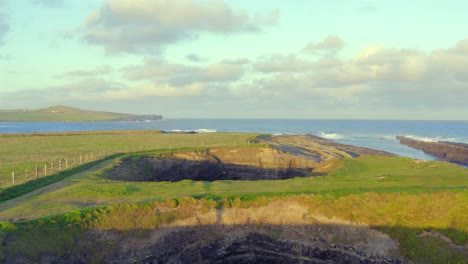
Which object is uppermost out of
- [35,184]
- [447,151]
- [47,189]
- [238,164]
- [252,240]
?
[35,184]

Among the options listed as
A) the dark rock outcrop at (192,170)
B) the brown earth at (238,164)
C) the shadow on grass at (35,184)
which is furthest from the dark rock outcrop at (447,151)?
the shadow on grass at (35,184)

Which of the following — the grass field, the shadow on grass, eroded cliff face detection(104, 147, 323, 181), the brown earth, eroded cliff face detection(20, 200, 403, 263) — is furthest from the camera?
eroded cliff face detection(104, 147, 323, 181)

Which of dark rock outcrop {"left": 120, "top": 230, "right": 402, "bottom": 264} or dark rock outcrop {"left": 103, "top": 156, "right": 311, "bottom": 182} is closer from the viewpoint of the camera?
dark rock outcrop {"left": 120, "top": 230, "right": 402, "bottom": 264}

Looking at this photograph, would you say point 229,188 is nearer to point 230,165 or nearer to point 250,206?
point 250,206

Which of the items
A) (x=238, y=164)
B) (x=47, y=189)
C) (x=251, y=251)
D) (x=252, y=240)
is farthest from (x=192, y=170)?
(x=251, y=251)

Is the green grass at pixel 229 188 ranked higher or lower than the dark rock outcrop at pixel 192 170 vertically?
higher

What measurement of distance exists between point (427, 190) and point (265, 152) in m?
32.3

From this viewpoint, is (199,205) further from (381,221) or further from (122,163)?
(122,163)

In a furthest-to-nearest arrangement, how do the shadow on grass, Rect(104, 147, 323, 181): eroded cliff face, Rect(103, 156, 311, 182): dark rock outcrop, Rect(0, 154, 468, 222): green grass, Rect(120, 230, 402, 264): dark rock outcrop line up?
Rect(104, 147, 323, 181): eroded cliff face < Rect(103, 156, 311, 182): dark rock outcrop < the shadow on grass < Rect(0, 154, 468, 222): green grass < Rect(120, 230, 402, 264): dark rock outcrop

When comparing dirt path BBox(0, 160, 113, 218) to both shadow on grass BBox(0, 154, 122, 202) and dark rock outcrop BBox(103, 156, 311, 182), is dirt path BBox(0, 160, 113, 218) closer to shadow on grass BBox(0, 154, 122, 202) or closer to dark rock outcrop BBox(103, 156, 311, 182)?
shadow on grass BBox(0, 154, 122, 202)

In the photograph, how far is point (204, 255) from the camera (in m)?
20.3

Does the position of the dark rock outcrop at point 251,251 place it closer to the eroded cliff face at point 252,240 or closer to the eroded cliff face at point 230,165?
the eroded cliff face at point 252,240

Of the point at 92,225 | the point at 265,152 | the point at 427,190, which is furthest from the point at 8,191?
the point at 265,152

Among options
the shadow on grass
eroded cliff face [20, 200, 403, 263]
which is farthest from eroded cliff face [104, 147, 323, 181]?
eroded cliff face [20, 200, 403, 263]
